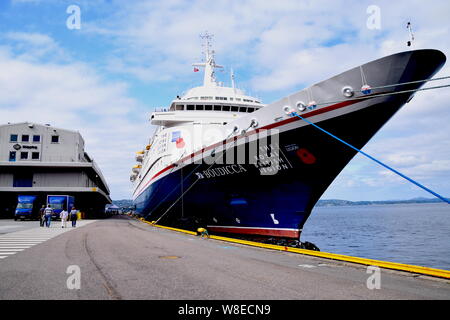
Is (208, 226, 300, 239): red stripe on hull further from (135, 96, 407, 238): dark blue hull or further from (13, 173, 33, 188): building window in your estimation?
(13, 173, 33, 188): building window

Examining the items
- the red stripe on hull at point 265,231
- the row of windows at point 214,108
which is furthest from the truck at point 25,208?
the red stripe on hull at point 265,231

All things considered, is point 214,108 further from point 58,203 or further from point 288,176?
point 58,203

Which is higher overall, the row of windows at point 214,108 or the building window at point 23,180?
the row of windows at point 214,108

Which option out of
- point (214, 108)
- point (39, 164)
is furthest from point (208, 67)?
point (39, 164)

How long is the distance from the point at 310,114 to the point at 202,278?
8.02 metres

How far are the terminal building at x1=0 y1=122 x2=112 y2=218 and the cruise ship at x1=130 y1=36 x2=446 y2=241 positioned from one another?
25.7m

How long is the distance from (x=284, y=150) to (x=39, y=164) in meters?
34.5

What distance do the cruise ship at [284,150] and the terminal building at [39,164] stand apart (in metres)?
25.7

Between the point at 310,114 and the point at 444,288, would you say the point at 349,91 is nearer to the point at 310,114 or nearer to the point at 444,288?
the point at 310,114

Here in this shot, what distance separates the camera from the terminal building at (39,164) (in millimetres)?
38562

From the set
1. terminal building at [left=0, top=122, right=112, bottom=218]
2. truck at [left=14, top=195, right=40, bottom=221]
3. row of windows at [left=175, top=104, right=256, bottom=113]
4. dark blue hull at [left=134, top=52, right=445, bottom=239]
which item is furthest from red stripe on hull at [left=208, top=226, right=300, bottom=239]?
terminal building at [left=0, top=122, right=112, bottom=218]

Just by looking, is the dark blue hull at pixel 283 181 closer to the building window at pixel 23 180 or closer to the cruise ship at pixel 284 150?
the cruise ship at pixel 284 150
